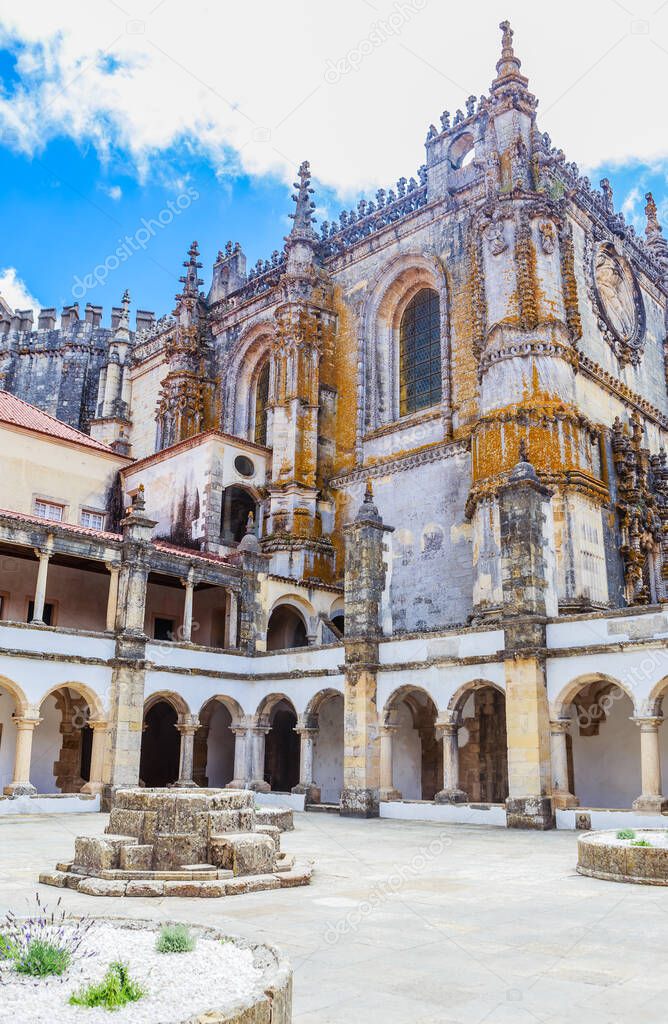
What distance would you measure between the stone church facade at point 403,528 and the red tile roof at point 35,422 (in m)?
0.89

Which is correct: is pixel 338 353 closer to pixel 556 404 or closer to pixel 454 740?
pixel 556 404

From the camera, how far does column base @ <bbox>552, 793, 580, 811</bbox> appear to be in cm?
1703

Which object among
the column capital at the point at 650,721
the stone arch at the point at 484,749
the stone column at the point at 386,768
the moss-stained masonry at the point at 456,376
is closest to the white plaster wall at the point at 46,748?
the moss-stained masonry at the point at 456,376

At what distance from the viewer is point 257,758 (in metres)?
24.9

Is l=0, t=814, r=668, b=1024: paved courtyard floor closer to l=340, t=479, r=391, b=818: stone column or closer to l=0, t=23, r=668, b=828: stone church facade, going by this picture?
l=0, t=23, r=668, b=828: stone church facade

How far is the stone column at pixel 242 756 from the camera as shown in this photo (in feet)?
80.9

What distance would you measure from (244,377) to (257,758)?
1605 cm

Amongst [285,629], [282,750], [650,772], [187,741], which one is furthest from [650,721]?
[285,629]

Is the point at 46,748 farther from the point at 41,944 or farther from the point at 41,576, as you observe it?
the point at 41,944

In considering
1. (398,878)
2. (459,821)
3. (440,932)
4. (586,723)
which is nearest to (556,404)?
(586,723)

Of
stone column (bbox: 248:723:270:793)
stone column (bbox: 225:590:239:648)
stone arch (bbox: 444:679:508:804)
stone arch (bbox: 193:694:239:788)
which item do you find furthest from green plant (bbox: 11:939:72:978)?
stone arch (bbox: 193:694:239:788)

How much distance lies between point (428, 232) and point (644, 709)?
18297 millimetres

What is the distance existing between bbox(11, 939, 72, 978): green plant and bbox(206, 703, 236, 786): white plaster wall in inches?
947

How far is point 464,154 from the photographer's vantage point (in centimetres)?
2977
